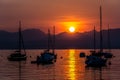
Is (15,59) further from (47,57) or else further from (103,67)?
(103,67)

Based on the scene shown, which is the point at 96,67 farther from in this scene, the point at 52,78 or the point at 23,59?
the point at 23,59

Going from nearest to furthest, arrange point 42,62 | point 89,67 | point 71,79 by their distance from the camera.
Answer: point 71,79, point 89,67, point 42,62

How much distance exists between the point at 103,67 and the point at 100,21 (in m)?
12.0

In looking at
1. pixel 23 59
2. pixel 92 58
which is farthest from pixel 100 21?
pixel 23 59

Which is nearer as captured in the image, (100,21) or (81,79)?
(81,79)

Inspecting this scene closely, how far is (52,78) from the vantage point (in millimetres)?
71312

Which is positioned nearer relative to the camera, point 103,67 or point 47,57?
point 103,67

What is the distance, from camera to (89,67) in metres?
108

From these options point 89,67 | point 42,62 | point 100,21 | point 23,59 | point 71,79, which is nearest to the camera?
point 71,79

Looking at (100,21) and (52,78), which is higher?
(100,21)

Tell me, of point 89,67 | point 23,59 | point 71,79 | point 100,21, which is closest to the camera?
point 71,79

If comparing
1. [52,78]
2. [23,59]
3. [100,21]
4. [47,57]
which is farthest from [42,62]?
[52,78]

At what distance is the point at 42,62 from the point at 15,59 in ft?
76.7

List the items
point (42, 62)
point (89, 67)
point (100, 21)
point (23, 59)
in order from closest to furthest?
point (100, 21)
point (89, 67)
point (42, 62)
point (23, 59)
